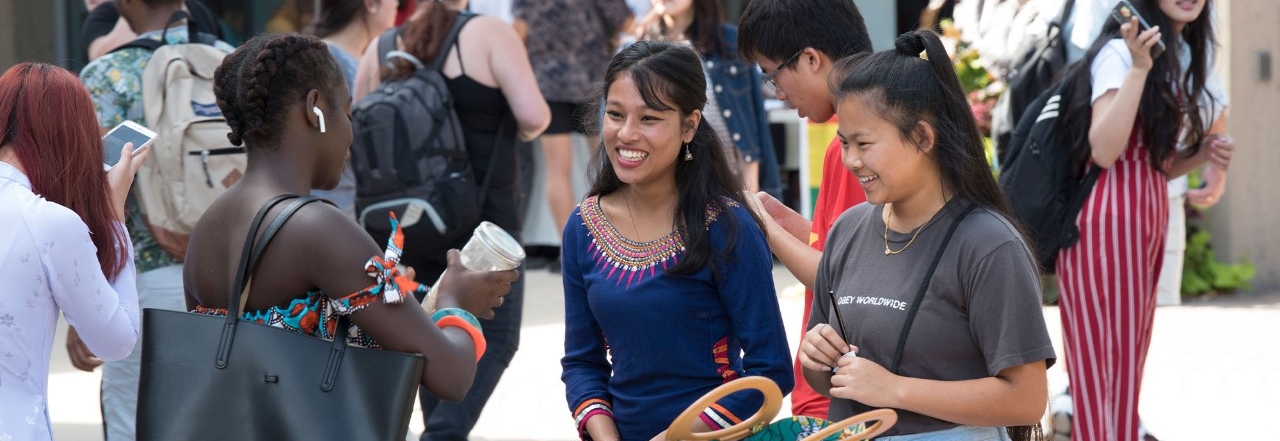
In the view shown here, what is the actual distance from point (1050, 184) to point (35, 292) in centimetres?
308

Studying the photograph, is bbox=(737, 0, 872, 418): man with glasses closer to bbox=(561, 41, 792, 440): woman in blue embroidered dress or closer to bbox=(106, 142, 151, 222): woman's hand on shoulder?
bbox=(561, 41, 792, 440): woman in blue embroidered dress

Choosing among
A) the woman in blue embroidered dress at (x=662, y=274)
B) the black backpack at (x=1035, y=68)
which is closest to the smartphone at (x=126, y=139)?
the woman in blue embroidered dress at (x=662, y=274)

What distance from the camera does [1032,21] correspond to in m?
5.44

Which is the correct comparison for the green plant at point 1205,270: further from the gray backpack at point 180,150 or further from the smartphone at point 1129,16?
the gray backpack at point 180,150

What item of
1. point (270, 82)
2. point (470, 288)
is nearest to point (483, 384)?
point (470, 288)

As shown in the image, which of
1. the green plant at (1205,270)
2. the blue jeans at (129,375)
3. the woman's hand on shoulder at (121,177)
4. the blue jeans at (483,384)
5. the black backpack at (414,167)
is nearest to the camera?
the woman's hand on shoulder at (121,177)

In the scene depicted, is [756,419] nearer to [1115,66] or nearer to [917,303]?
[917,303]

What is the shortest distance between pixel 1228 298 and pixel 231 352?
7887 millimetres

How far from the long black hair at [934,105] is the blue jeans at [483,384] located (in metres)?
2.58

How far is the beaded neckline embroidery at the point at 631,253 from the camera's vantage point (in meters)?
3.04

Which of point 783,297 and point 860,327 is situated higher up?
point 860,327

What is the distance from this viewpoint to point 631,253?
307 centimetres

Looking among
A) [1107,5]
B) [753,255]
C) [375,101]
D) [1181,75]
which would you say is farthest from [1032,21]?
[753,255]

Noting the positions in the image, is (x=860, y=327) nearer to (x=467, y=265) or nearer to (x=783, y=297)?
(x=467, y=265)
